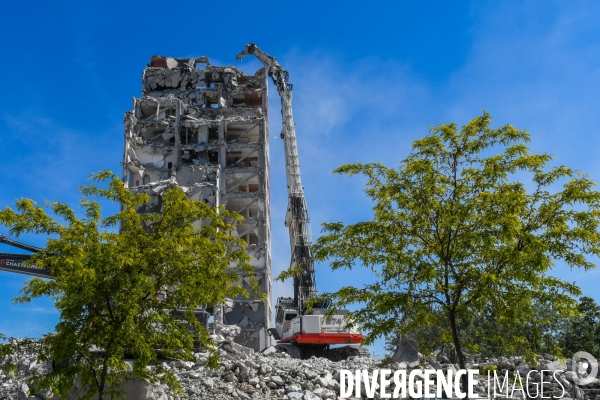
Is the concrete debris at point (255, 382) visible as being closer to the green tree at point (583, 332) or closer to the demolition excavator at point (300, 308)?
the demolition excavator at point (300, 308)

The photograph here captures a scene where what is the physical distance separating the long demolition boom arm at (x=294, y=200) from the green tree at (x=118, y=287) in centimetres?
2495

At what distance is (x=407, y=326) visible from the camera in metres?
15.4

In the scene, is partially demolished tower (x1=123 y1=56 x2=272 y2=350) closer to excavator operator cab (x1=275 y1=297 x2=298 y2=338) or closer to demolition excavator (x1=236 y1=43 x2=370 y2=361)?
demolition excavator (x1=236 y1=43 x2=370 y2=361)

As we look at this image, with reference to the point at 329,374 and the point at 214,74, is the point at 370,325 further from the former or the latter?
the point at 214,74

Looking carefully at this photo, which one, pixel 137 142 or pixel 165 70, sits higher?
pixel 165 70

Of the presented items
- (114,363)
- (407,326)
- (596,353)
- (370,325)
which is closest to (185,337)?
(114,363)

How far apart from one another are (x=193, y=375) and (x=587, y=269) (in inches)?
552

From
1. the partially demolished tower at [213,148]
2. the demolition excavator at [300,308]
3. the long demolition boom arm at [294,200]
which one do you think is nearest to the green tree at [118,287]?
the demolition excavator at [300,308]

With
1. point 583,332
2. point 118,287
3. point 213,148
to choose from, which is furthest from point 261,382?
point 213,148

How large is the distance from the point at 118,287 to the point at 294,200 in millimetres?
38589

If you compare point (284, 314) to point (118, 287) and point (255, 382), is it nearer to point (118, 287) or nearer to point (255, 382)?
point (255, 382)

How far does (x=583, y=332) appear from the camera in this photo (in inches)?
1860

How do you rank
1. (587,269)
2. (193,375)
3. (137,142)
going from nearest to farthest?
(587,269) < (193,375) < (137,142)

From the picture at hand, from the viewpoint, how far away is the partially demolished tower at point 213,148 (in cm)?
5688
